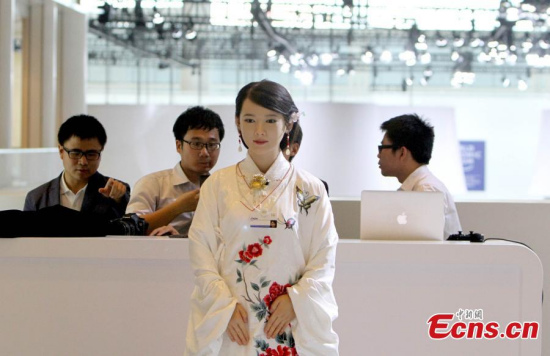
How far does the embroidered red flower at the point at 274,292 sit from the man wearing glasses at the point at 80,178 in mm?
1520

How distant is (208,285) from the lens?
8.02ft

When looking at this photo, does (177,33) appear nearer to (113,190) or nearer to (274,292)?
(113,190)

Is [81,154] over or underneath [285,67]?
underneath

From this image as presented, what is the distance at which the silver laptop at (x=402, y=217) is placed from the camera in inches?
125

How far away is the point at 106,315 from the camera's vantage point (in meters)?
3.11

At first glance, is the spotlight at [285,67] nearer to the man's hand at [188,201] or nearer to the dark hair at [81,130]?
the dark hair at [81,130]

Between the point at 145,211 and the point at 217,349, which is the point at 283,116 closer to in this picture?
the point at 217,349

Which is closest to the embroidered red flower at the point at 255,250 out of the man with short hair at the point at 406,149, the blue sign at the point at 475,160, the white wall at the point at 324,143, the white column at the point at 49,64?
the man with short hair at the point at 406,149

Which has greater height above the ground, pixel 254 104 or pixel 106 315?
pixel 254 104

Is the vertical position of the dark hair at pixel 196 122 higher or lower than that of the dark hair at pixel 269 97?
lower

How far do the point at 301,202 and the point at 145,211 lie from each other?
4.60ft

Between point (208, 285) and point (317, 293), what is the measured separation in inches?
12.7

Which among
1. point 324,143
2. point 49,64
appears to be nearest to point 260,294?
point 49,64

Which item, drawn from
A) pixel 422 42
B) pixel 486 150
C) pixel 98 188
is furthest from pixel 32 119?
pixel 422 42
